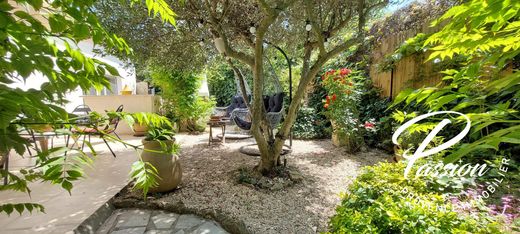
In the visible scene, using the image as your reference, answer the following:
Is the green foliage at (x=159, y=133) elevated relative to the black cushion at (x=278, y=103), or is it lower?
lower

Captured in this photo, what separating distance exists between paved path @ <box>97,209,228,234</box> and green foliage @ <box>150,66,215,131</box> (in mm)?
4994

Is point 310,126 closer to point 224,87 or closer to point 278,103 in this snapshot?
point 278,103

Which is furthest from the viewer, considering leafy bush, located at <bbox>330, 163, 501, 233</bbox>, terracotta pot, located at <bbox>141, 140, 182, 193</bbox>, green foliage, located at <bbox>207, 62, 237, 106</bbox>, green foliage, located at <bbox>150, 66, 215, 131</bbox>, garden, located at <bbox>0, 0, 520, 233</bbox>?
green foliage, located at <bbox>207, 62, 237, 106</bbox>

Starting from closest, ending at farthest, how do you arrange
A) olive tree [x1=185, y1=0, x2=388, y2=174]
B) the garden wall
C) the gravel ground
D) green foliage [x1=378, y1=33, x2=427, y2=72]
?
the gravel ground
olive tree [x1=185, y1=0, x2=388, y2=174]
green foliage [x1=378, y1=33, x2=427, y2=72]
the garden wall

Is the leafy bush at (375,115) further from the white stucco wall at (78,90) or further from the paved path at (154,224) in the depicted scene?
the white stucco wall at (78,90)

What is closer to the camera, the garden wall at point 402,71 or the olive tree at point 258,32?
the olive tree at point 258,32

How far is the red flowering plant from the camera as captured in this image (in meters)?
4.89

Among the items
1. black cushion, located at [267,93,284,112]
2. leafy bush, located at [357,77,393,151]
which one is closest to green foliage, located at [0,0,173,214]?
black cushion, located at [267,93,284,112]

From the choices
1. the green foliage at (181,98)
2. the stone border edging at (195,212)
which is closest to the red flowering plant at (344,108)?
the stone border edging at (195,212)

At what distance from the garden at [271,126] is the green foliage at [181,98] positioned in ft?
0.18

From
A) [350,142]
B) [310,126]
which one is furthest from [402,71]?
[310,126]

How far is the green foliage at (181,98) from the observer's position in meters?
7.37

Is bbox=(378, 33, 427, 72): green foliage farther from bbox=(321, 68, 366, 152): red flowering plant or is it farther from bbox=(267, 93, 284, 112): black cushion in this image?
bbox=(267, 93, 284, 112): black cushion

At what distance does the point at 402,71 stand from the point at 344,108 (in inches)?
48.9
